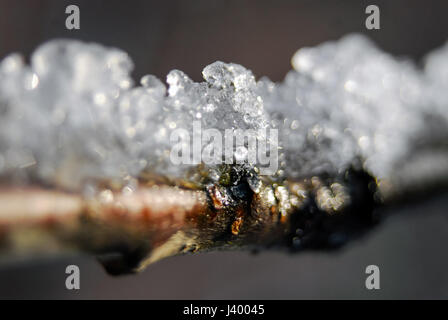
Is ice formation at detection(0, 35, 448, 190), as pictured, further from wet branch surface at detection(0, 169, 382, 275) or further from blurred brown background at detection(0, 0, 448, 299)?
blurred brown background at detection(0, 0, 448, 299)

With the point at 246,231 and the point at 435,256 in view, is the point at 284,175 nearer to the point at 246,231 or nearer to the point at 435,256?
the point at 246,231

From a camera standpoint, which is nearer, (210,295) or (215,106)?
(215,106)

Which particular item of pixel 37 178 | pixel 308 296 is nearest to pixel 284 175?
pixel 37 178

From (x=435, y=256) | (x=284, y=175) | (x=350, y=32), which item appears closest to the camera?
(x=284, y=175)

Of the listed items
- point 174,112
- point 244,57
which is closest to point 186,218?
point 174,112

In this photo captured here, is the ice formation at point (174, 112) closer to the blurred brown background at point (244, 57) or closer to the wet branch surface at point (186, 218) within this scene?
the wet branch surface at point (186, 218)
